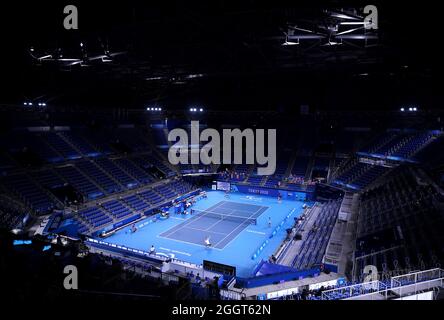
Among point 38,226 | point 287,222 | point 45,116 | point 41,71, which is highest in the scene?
point 41,71

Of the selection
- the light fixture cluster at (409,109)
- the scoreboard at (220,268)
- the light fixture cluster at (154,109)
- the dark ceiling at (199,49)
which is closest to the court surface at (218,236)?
the scoreboard at (220,268)

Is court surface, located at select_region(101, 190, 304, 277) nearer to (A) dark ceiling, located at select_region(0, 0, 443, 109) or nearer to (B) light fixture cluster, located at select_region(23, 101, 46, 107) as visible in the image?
(A) dark ceiling, located at select_region(0, 0, 443, 109)

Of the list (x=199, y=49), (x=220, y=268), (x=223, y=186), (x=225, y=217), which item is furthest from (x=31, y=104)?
(x=220, y=268)

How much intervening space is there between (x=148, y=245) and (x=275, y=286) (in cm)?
1118

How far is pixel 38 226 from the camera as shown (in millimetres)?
21891

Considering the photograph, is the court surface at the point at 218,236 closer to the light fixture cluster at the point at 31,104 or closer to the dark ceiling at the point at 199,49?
the dark ceiling at the point at 199,49

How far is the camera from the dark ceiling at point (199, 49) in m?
13.0

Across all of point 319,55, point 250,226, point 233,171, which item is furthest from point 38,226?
point 233,171

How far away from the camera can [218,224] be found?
92.8 ft

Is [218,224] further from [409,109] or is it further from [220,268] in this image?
[409,109]

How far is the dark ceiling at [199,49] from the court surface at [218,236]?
13.4 m

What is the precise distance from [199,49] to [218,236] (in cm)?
1432

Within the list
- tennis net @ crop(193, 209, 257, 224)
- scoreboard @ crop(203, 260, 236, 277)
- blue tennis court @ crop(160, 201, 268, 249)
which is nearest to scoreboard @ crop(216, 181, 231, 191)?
blue tennis court @ crop(160, 201, 268, 249)
